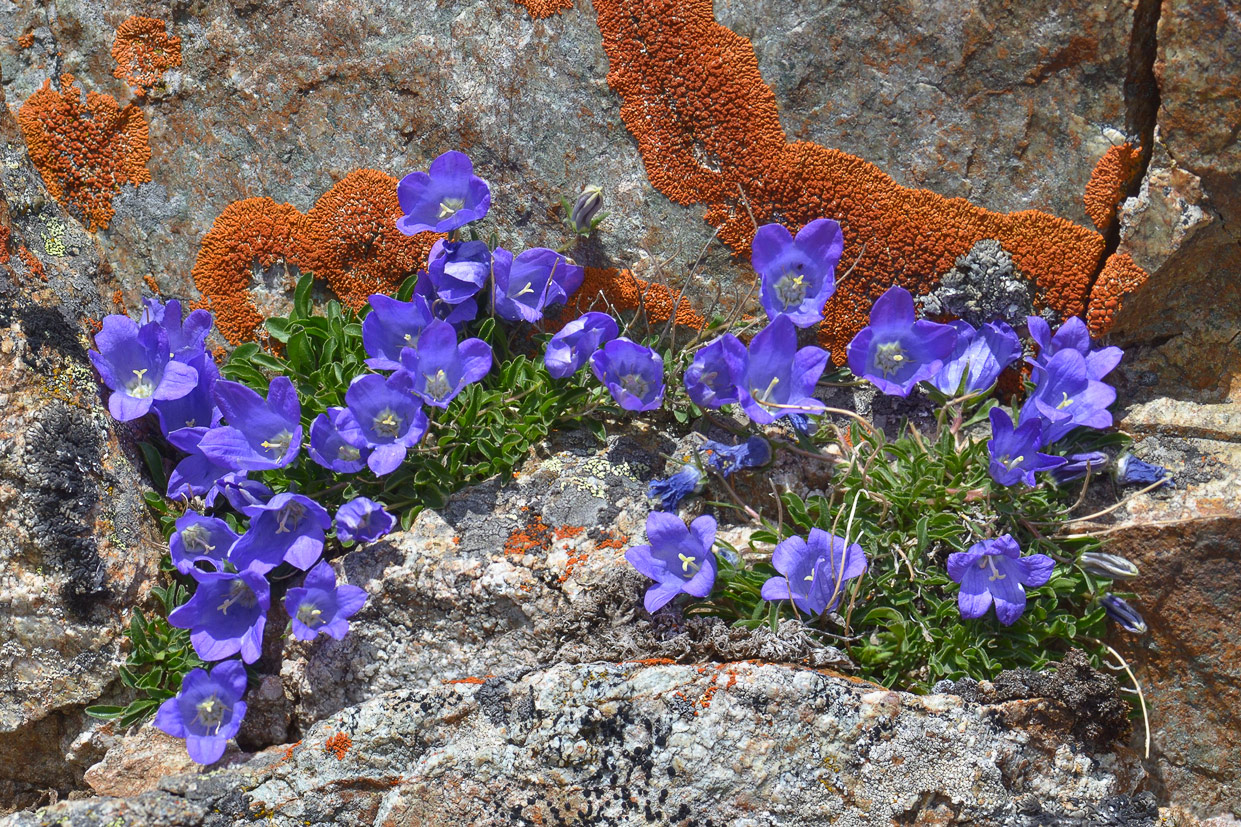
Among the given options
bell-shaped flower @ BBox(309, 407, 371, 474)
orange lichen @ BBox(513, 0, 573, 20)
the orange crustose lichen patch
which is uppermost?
orange lichen @ BBox(513, 0, 573, 20)

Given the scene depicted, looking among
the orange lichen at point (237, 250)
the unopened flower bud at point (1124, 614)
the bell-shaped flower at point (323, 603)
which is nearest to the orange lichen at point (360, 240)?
the orange lichen at point (237, 250)

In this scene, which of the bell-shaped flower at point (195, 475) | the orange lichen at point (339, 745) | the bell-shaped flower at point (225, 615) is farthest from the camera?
the bell-shaped flower at point (195, 475)

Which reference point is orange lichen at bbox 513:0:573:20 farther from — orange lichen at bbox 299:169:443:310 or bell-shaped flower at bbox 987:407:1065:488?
bell-shaped flower at bbox 987:407:1065:488

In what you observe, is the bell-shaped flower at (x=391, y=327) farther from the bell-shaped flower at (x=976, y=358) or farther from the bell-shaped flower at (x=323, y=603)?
the bell-shaped flower at (x=976, y=358)

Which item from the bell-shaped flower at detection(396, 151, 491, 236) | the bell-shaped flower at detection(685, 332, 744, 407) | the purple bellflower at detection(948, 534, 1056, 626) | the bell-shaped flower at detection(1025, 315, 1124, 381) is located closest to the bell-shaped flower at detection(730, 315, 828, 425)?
the bell-shaped flower at detection(685, 332, 744, 407)

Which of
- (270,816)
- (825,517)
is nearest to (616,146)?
(825,517)

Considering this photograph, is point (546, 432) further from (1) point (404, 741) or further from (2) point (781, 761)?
(2) point (781, 761)
